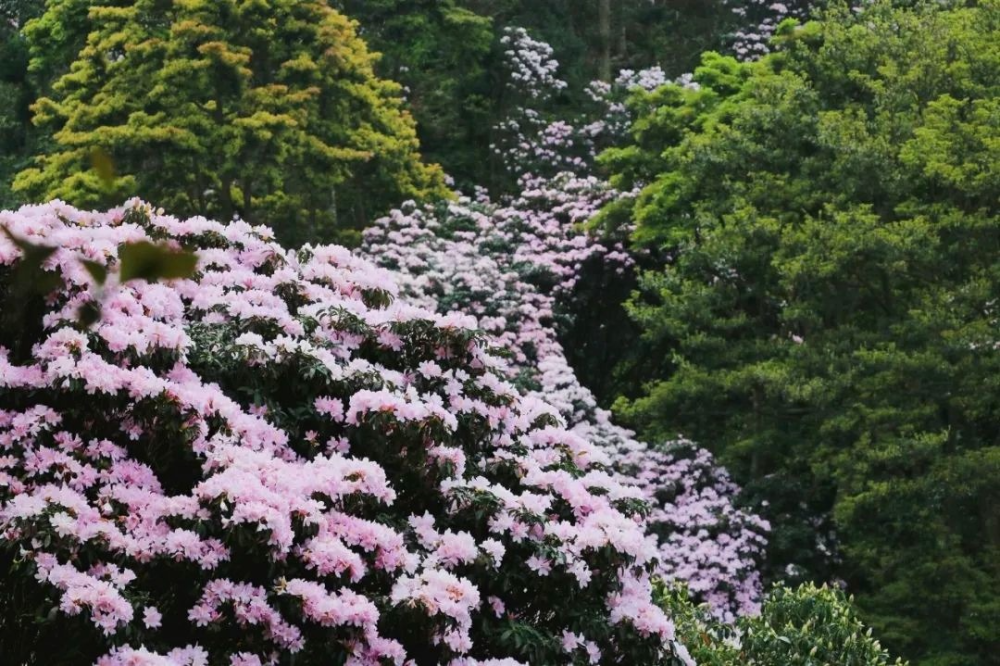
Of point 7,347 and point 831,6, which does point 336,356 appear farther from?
point 831,6

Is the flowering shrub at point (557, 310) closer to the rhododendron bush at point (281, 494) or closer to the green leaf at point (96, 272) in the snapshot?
the rhododendron bush at point (281, 494)

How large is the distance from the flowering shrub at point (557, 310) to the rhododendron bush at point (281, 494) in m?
8.30

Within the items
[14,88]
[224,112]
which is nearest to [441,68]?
[14,88]

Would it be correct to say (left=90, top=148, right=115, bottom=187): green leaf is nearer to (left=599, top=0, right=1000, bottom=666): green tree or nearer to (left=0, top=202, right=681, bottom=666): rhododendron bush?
(left=0, top=202, right=681, bottom=666): rhododendron bush

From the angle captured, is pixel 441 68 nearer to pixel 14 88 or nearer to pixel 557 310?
pixel 14 88

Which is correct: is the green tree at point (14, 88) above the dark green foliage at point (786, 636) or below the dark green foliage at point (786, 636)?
below

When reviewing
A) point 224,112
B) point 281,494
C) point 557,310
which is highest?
point 281,494

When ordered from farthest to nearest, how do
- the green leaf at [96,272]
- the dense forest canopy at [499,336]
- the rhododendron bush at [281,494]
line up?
the dense forest canopy at [499,336] < the rhododendron bush at [281,494] < the green leaf at [96,272]

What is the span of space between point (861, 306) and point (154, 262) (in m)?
16.1

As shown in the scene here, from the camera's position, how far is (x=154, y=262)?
1.08 m

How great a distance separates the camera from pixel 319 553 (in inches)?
197

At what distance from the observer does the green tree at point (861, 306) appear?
47.9ft

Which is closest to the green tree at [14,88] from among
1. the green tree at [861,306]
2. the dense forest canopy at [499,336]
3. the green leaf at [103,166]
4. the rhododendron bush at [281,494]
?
the dense forest canopy at [499,336]

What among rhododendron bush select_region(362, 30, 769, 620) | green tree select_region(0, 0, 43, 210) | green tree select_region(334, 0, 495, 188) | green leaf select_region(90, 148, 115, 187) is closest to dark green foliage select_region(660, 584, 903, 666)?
rhododendron bush select_region(362, 30, 769, 620)
